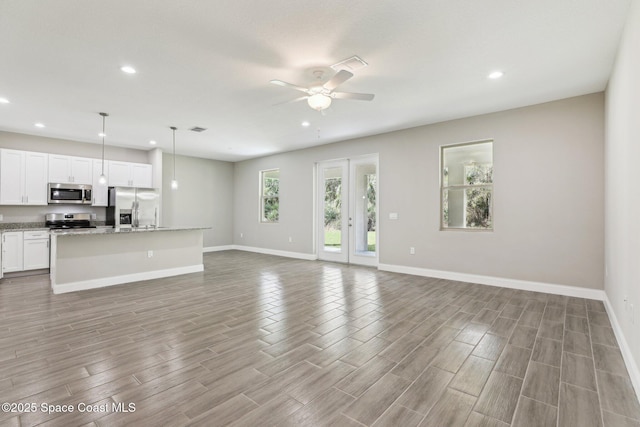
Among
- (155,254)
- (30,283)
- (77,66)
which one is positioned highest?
(77,66)

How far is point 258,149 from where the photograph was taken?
26.2ft

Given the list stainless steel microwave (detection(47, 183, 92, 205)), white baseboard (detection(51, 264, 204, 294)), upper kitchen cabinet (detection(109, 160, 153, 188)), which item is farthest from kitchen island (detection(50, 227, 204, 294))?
upper kitchen cabinet (detection(109, 160, 153, 188))

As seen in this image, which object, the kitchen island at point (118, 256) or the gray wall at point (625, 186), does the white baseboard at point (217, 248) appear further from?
the gray wall at point (625, 186)

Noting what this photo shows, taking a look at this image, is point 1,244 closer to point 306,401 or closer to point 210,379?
point 210,379

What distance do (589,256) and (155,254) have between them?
22.9ft

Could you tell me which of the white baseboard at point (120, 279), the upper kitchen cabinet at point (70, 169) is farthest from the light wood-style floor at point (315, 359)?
the upper kitchen cabinet at point (70, 169)

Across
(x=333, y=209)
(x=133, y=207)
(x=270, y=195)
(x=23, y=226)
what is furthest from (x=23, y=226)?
(x=333, y=209)

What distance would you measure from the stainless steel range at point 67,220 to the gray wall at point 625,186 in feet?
29.1

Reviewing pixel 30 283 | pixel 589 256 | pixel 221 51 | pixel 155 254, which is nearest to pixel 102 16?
pixel 221 51

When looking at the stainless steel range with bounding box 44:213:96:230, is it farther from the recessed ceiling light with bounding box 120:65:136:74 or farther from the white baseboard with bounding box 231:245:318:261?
the recessed ceiling light with bounding box 120:65:136:74

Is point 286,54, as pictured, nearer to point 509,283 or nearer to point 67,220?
point 509,283

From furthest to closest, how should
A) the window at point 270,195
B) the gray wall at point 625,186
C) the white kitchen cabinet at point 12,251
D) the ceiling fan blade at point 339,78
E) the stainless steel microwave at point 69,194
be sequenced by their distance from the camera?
the window at point 270,195
the stainless steel microwave at point 69,194
the white kitchen cabinet at point 12,251
the ceiling fan blade at point 339,78
the gray wall at point 625,186

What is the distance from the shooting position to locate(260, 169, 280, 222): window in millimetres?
8719

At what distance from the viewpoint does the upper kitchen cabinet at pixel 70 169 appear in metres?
6.43
